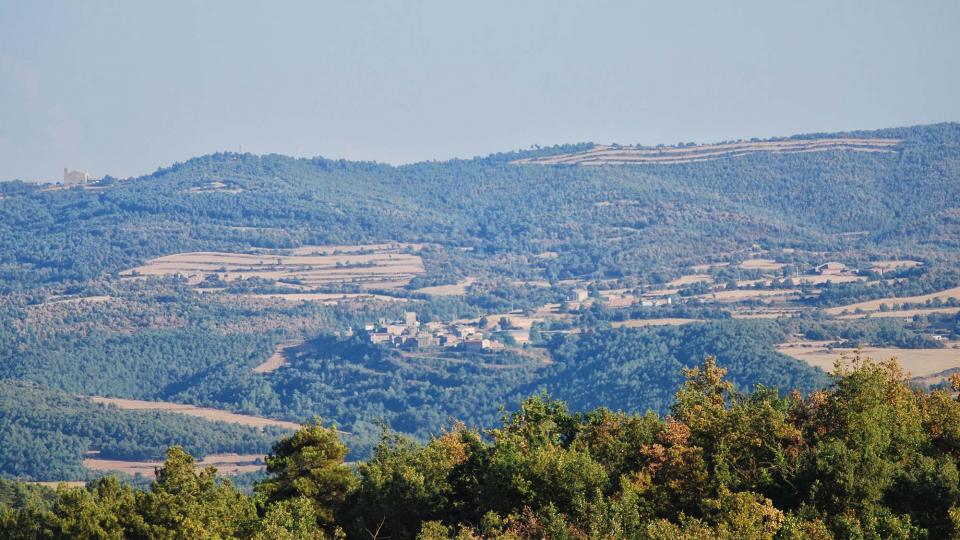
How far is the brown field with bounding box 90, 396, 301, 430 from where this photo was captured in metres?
185

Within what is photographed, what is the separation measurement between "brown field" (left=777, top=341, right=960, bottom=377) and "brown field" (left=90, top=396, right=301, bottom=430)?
55228 millimetres

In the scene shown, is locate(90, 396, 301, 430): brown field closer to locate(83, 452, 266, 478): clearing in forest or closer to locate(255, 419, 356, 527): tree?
locate(83, 452, 266, 478): clearing in forest

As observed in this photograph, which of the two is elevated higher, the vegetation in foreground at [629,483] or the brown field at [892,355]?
the vegetation in foreground at [629,483]

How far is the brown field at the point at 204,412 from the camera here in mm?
184538

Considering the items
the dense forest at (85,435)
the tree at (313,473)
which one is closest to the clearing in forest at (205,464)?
the dense forest at (85,435)

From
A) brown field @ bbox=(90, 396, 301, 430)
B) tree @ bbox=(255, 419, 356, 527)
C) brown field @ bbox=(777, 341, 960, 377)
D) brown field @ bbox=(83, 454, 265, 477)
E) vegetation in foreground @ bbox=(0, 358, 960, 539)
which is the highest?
vegetation in foreground @ bbox=(0, 358, 960, 539)

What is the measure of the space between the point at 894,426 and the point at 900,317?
145 metres

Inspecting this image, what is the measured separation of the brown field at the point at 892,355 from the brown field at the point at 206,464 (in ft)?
182

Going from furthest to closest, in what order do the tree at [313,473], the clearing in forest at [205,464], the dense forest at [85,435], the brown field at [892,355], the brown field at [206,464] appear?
1. the brown field at [892,355]
2. the dense forest at [85,435]
3. the brown field at [206,464]
4. the clearing in forest at [205,464]
5. the tree at [313,473]

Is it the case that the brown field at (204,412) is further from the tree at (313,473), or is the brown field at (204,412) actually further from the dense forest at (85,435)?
the tree at (313,473)

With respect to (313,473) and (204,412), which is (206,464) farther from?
(313,473)

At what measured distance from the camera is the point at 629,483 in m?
53.3

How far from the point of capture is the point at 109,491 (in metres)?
64.7

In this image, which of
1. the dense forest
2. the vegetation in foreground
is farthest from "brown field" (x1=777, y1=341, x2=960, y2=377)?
the vegetation in foreground
